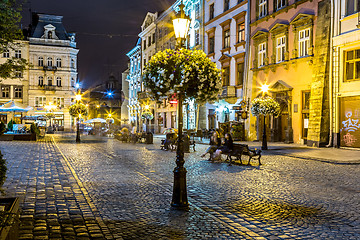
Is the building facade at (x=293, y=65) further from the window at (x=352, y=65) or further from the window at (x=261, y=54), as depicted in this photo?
the window at (x=352, y=65)

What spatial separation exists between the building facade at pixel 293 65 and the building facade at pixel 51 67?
4296 centimetres

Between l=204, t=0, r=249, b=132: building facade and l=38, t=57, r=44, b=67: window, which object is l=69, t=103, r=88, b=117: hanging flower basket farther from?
l=38, t=57, r=44, b=67: window

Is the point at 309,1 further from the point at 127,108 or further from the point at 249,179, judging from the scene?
the point at 127,108

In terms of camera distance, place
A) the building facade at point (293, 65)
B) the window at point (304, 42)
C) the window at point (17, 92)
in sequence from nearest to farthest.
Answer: the building facade at point (293, 65)
the window at point (304, 42)
the window at point (17, 92)

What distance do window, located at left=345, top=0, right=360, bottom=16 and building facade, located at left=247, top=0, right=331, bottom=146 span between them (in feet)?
4.13

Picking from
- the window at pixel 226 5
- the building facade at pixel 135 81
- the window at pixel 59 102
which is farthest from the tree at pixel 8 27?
the window at pixel 59 102

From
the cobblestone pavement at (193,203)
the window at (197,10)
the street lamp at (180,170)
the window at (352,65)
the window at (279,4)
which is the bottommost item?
the cobblestone pavement at (193,203)

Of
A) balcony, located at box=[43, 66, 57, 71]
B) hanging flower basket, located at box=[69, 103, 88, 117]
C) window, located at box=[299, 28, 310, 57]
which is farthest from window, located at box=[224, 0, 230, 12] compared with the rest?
balcony, located at box=[43, 66, 57, 71]

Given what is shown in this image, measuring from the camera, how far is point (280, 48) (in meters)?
26.8

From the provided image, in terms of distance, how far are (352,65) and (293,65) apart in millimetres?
4854

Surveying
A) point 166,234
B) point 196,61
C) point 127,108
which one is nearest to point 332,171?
point 196,61

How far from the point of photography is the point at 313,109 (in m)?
22.5

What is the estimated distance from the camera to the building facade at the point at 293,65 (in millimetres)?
22125

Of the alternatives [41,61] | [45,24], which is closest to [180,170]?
[41,61]
